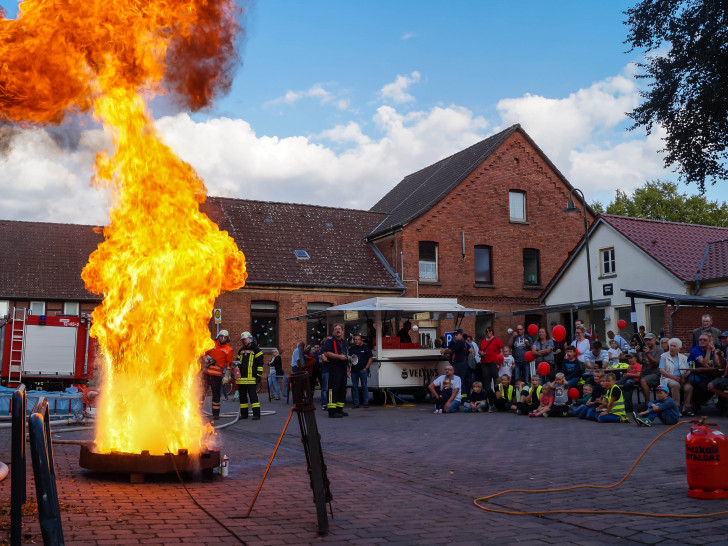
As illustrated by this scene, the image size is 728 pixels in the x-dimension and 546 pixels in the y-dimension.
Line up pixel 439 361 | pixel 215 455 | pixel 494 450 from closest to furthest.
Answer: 1. pixel 215 455
2. pixel 494 450
3. pixel 439 361

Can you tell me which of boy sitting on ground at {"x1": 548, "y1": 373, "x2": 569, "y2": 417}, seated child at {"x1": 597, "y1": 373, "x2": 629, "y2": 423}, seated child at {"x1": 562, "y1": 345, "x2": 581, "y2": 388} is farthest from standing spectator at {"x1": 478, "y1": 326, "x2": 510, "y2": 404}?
seated child at {"x1": 597, "y1": 373, "x2": 629, "y2": 423}

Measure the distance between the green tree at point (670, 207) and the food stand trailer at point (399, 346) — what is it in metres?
40.2

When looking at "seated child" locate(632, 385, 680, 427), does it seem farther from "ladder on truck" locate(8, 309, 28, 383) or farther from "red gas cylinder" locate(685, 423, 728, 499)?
"ladder on truck" locate(8, 309, 28, 383)

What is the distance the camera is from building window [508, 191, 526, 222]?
117 feet

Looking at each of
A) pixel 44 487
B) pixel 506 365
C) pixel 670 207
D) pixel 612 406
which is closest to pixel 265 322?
pixel 506 365

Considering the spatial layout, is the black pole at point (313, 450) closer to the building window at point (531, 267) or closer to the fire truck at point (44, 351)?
the fire truck at point (44, 351)

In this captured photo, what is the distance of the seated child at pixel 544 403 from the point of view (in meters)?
15.5

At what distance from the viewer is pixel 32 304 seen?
34500 millimetres

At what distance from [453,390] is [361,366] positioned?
2544 mm

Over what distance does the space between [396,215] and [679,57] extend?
Answer: 21631mm

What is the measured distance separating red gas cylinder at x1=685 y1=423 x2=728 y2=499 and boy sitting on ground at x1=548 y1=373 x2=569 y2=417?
869 centimetres

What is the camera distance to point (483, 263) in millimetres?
34625

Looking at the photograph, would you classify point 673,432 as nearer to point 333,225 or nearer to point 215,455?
point 215,455

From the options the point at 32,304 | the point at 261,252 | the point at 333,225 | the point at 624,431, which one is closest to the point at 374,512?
the point at 624,431
